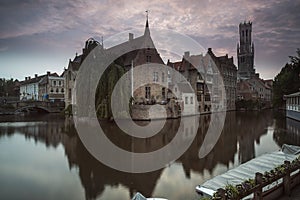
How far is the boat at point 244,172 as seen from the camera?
22.7ft

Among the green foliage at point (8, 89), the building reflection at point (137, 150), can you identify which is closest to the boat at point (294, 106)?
the building reflection at point (137, 150)

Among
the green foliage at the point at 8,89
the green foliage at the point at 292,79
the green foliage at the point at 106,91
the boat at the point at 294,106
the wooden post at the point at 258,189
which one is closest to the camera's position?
the wooden post at the point at 258,189

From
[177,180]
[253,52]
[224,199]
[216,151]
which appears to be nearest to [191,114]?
[216,151]

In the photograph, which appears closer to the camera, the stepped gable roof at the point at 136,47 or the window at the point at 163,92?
the stepped gable roof at the point at 136,47

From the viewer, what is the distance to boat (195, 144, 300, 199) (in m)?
6.92

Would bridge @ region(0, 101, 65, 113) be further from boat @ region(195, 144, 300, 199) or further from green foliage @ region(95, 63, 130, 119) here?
boat @ region(195, 144, 300, 199)

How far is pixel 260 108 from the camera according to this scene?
53.3 m

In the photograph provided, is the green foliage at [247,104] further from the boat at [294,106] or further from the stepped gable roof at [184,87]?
the stepped gable roof at [184,87]

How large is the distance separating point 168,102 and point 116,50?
42.2ft

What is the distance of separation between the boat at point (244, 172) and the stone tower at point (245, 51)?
77431 millimetres

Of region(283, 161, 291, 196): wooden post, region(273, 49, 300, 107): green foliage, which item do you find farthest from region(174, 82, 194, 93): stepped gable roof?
region(283, 161, 291, 196): wooden post

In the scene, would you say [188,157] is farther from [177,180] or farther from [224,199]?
[224,199]

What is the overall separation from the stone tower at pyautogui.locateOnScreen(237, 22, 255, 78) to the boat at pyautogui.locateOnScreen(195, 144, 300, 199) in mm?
77431

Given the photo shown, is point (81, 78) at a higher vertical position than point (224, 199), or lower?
higher
